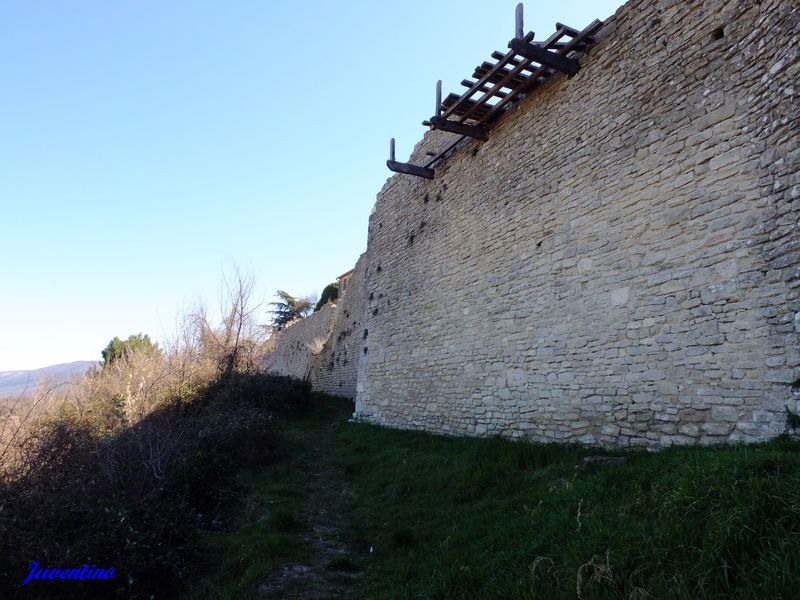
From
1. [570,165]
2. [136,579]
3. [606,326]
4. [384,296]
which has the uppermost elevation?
[570,165]

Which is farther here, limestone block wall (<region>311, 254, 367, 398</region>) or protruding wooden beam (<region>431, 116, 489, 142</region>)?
limestone block wall (<region>311, 254, 367, 398</region>)

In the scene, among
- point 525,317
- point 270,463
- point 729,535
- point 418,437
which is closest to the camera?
point 729,535

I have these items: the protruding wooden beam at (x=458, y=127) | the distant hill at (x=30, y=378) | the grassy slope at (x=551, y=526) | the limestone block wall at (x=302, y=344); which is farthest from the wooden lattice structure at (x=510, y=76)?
the limestone block wall at (x=302, y=344)

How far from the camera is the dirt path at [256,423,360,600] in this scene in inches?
161

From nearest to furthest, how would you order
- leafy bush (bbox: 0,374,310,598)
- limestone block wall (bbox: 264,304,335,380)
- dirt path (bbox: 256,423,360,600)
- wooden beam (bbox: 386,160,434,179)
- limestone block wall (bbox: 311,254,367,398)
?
leafy bush (bbox: 0,374,310,598) < dirt path (bbox: 256,423,360,600) < wooden beam (bbox: 386,160,434,179) < limestone block wall (bbox: 311,254,367,398) < limestone block wall (bbox: 264,304,335,380)

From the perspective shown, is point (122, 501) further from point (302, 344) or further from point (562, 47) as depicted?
point (302, 344)

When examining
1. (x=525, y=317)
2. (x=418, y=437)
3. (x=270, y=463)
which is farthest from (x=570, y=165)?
(x=270, y=463)

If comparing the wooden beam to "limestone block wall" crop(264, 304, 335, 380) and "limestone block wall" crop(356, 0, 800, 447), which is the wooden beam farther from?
"limestone block wall" crop(264, 304, 335, 380)

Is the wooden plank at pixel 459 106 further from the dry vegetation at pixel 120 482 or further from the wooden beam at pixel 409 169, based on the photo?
the dry vegetation at pixel 120 482

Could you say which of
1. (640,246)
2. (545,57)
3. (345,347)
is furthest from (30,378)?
(345,347)

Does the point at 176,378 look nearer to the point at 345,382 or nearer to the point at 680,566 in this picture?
the point at 345,382

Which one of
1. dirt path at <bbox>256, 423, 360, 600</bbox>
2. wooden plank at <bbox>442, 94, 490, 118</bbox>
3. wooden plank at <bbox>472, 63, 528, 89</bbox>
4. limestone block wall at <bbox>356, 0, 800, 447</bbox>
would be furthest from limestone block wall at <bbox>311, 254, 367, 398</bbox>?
dirt path at <bbox>256, 423, 360, 600</bbox>

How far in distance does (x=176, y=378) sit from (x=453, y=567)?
11843mm

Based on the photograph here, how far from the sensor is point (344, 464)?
864 cm
